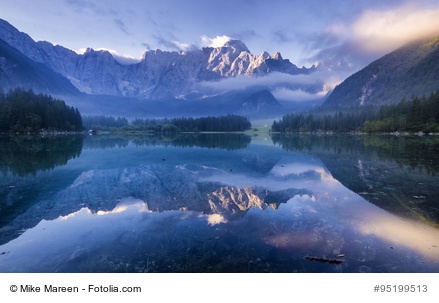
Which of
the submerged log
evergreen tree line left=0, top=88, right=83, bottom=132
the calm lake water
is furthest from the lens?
evergreen tree line left=0, top=88, right=83, bottom=132

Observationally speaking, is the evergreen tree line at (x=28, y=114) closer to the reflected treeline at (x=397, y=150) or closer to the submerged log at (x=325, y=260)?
the reflected treeline at (x=397, y=150)

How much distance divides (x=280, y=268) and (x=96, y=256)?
931 centimetres

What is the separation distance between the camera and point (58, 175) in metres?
36.2

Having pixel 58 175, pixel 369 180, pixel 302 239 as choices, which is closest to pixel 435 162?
pixel 369 180

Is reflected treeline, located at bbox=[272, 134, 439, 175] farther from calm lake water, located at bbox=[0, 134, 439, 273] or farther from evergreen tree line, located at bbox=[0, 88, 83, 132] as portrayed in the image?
evergreen tree line, located at bbox=[0, 88, 83, 132]

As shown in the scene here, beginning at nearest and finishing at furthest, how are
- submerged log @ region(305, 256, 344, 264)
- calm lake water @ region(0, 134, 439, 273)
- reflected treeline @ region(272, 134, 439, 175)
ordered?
submerged log @ region(305, 256, 344, 264)
calm lake water @ region(0, 134, 439, 273)
reflected treeline @ region(272, 134, 439, 175)

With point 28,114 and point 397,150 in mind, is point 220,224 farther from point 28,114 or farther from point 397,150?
point 28,114

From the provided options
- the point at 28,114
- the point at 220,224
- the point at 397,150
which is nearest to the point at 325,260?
the point at 220,224

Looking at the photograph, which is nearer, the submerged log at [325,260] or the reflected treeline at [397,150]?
the submerged log at [325,260]

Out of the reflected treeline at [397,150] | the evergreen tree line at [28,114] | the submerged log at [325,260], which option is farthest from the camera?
the evergreen tree line at [28,114]

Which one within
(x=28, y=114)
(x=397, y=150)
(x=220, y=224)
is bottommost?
(x=397, y=150)

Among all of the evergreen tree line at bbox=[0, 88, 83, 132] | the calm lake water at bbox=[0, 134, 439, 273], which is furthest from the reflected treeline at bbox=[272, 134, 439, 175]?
the evergreen tree line at bbox=[0, 88, 83, 132]

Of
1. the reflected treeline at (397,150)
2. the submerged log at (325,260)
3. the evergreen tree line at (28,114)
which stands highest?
the evergreen tree line at (28,114)

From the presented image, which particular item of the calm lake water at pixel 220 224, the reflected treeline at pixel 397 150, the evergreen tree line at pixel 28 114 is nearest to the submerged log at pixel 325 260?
the calm lake water at pixel 220 224
